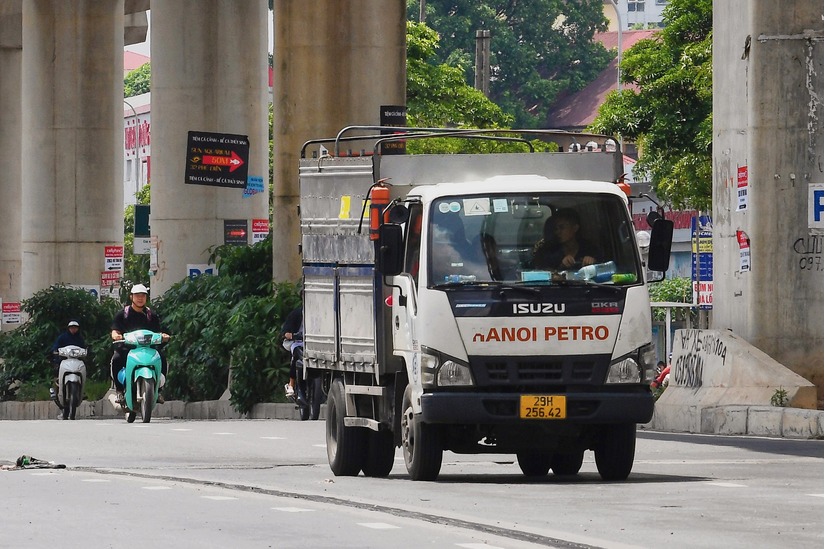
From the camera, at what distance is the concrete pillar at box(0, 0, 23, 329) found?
61.3 m

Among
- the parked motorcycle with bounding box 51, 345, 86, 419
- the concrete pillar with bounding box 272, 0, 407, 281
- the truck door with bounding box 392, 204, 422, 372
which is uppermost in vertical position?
the concrete pillar with bounding box 272, 0, 407, 281

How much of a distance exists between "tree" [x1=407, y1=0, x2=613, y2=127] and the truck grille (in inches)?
3498

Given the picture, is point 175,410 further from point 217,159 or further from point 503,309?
point 503,309

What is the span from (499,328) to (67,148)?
33.9 m

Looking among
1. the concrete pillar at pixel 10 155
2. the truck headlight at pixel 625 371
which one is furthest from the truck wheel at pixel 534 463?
the concrete pillar at pixel 10 155

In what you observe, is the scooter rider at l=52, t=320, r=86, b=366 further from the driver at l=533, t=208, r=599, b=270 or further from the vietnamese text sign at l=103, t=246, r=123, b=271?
the driver at l=533, t=208, r=599, b=270

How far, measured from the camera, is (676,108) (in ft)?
153

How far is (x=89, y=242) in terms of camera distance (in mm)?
48438

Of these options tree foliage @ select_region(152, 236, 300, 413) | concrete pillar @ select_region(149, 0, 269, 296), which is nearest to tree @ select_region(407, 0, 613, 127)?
concrete pillar @ select_region(149, 0, 269, 296)

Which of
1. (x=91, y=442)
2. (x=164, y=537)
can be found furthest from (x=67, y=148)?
(x=164, y=537)

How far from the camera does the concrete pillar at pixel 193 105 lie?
39.8m

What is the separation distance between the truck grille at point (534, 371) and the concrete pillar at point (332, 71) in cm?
1705

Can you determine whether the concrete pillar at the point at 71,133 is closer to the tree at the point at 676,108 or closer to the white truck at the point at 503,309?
the tree at the point at 676,108

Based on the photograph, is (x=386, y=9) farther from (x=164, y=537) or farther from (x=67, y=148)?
(x=164, y=537)
